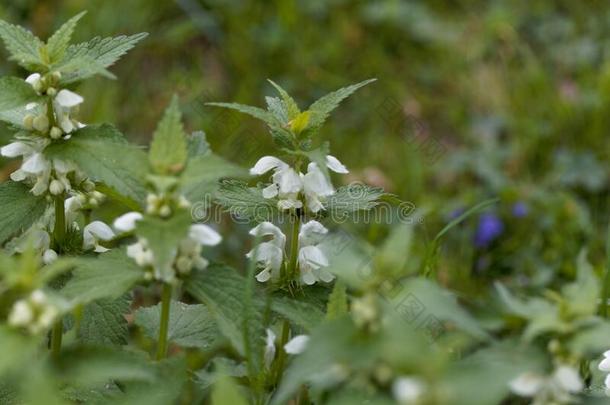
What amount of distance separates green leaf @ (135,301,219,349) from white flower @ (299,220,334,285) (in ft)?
0.61

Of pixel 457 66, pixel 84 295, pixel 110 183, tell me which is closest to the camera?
pixel 84 295

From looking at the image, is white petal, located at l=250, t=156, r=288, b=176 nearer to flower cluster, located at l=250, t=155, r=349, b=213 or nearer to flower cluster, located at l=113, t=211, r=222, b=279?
flower cluster, located at l=250, t=155, r=349, b=213

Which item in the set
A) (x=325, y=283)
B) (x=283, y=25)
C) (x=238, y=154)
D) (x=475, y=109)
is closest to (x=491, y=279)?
(x=238, y=154)

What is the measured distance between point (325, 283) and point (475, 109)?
2.33 m

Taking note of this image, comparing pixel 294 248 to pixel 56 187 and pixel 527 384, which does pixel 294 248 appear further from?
pixel 527 384

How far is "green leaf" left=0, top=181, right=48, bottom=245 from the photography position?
4.52 ft

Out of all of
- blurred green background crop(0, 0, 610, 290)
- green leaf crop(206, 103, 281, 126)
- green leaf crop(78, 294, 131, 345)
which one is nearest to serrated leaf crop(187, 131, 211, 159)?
green leaf crop(206, 103, 281, 126)

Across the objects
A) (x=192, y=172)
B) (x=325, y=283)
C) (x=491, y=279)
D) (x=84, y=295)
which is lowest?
(x=491, y=279)

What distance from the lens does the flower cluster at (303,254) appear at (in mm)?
1410

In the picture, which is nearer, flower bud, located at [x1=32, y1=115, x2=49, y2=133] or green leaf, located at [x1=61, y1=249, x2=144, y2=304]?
green leaf, located at [x1=61, y1=249, x2=144, y2=304]

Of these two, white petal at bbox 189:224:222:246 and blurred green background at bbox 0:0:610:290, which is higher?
white petal at bbox 189:224:222:246

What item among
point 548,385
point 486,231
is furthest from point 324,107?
point 486,231

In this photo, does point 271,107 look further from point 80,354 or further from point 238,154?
point 238,154

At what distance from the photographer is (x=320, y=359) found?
3.36 ft
